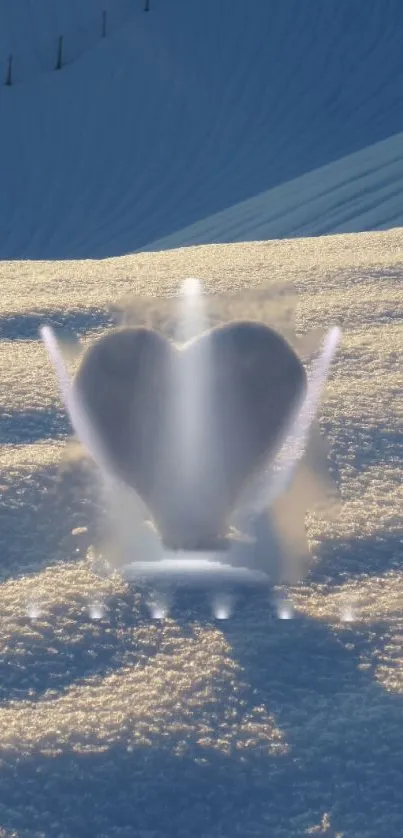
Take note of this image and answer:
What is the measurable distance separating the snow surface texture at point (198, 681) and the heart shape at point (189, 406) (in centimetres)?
19

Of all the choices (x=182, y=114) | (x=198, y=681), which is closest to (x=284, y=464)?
(x=198, y=681)

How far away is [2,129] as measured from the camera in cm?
855

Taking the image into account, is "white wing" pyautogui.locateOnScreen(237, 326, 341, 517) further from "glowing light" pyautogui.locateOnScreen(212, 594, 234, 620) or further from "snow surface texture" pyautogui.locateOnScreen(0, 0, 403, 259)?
"snow surface texture" pyautogui.locateOnScreen(0, 0, 403, 259)

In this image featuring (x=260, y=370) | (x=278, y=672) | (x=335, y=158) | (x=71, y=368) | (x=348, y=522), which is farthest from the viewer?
(x=335, y=158)

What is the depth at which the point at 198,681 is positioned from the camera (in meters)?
1.64

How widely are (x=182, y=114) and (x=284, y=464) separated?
6818 millimetres

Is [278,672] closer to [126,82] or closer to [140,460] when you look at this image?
[140,460]

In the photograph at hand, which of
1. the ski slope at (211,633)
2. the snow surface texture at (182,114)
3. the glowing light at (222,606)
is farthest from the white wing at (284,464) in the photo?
the snow surface texture at (182,114)

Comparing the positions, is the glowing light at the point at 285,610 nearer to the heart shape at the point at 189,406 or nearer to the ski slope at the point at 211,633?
the ski slope at the point at 211,633

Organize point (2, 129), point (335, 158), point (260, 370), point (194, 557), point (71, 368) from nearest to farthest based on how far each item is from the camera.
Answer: point (260, 370) < point (194, 557) < point (71, 368) < point (335, 158) < point (2, 129)

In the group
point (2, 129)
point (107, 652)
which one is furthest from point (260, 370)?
point (2, 129)

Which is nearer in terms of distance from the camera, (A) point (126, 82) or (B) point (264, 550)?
(B) point (264, 550)

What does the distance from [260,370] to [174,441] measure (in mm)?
170

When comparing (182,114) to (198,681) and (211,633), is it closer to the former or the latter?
(211,633)
